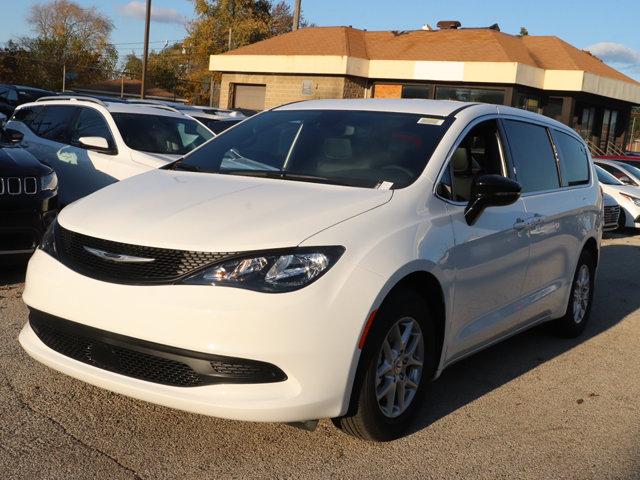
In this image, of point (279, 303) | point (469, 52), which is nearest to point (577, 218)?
point (279, 303)

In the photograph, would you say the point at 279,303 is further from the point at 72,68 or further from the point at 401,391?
the point at 72,68

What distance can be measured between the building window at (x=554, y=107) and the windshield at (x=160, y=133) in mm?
23221

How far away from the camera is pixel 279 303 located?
10.7 feet

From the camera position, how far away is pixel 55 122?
31.7ft

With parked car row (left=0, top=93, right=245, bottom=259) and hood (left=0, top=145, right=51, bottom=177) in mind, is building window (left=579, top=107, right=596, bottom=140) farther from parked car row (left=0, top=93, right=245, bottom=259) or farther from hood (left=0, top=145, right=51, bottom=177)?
hood (left=0, top=145, right=51, bottom=177)

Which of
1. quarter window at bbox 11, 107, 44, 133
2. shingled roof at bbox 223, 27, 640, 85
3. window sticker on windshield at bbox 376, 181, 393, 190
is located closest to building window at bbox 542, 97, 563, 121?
shingled roof at bbox 223, 27, 640, 85

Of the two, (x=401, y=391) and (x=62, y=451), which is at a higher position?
(x=401, y=391)

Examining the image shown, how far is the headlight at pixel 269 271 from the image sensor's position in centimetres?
332

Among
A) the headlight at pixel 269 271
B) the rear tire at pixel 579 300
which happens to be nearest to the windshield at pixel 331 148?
the headlight at pixel 269 271

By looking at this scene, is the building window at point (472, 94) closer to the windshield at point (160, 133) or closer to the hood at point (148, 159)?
the windshield at point (160, 133)

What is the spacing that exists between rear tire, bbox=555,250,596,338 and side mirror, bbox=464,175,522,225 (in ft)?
6.74

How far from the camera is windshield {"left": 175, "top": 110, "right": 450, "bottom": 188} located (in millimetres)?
4375

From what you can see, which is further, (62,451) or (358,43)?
(358,43)

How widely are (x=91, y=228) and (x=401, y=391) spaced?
1.74 metres
